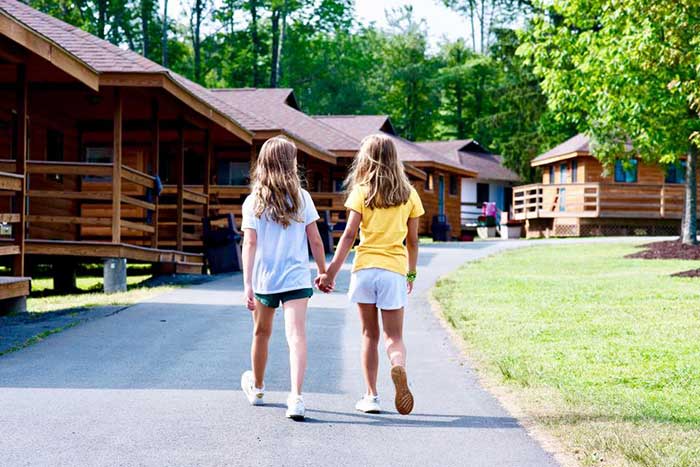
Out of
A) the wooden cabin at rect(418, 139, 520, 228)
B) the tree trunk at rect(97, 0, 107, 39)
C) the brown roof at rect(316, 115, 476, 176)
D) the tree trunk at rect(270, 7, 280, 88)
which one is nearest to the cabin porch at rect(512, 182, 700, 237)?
the brown roof at rect(316, 115, 476, 176)

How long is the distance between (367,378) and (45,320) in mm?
5692

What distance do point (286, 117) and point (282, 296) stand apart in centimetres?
2724

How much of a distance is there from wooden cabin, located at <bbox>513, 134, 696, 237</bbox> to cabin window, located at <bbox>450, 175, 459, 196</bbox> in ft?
13.1

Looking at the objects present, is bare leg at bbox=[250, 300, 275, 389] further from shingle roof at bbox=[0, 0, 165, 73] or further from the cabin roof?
the cabin roof

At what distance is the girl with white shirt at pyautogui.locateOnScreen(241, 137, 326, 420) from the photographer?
6.45m

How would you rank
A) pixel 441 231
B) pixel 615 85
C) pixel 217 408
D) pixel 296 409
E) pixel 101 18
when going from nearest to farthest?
1. pixel 296 409
2. pixel 217 408
3. pixel 615 85
4. pixel 441 231
5. pixel 101 18

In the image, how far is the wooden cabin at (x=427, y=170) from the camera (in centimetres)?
4134

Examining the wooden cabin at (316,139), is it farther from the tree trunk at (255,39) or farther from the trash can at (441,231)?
the tree trunk at (255,39)

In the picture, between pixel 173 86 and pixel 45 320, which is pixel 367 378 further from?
pixel 173 86

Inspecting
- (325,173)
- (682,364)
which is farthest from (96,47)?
(325,173)

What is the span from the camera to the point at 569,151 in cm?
4378

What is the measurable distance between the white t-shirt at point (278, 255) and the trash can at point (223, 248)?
43.1 feet

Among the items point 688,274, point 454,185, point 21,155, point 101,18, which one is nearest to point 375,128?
point 454,185

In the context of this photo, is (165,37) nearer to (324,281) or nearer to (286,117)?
(286,117)
